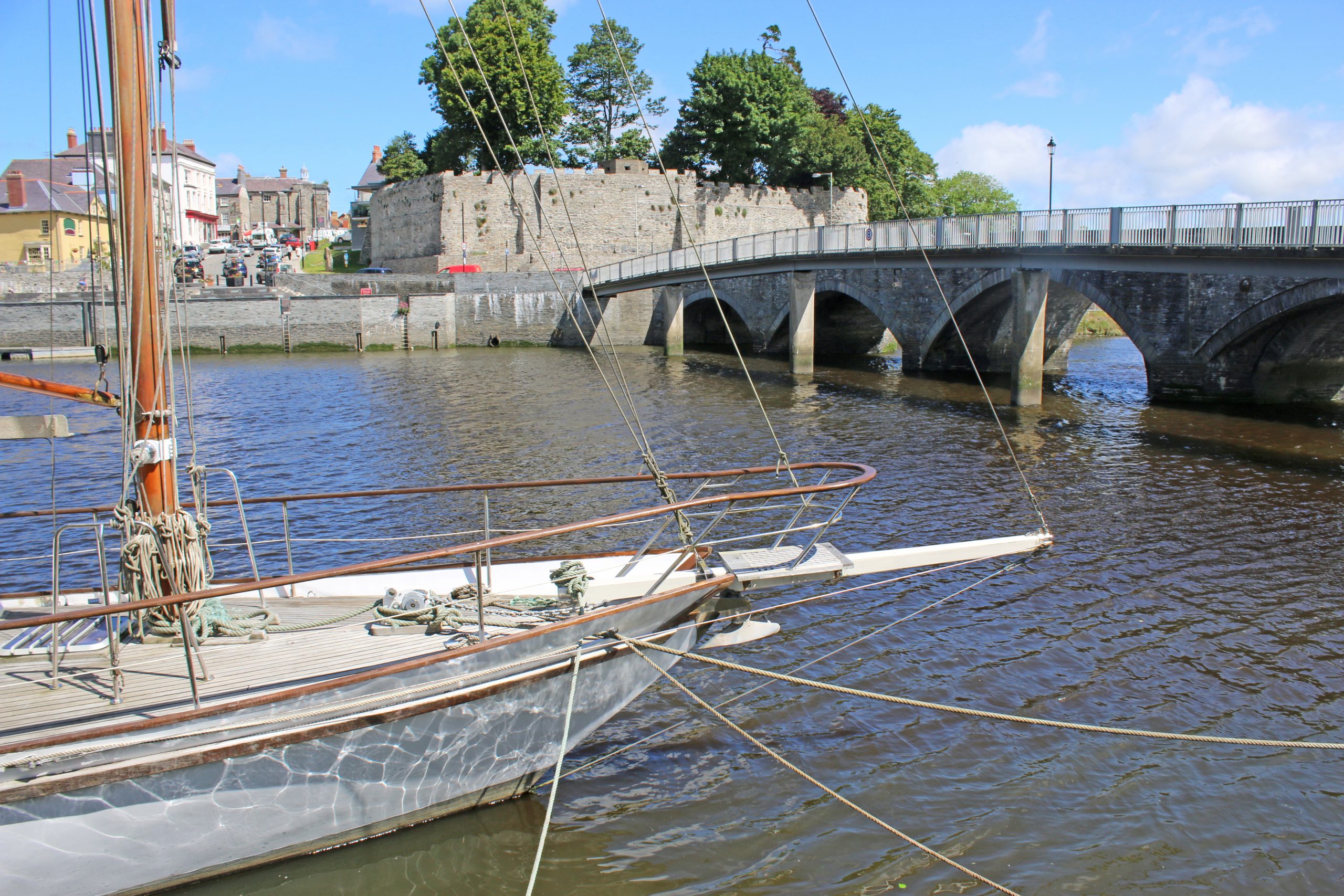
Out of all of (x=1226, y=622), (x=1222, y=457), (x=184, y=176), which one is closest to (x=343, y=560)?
(x=1226, y=622)

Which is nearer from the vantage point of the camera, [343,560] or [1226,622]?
[1226,622]

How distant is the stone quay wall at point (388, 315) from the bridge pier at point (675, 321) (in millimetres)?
3399

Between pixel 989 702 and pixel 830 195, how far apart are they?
59672 mm

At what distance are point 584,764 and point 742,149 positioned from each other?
60.3 metres

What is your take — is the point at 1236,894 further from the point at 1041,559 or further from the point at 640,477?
the point at 1041,559

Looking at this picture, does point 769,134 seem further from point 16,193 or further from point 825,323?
point 16,193

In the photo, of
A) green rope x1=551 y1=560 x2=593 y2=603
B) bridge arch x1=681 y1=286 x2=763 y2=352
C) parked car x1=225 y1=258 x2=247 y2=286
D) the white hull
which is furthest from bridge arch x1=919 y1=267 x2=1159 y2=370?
parked car x1=225 y1=258 x2=247 y2=286

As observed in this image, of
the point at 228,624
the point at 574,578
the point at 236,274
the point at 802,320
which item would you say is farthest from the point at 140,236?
the point at 236,274

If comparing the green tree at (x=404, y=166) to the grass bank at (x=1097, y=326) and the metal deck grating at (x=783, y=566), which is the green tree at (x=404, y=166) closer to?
the grass bank at (x=1097, y=326)

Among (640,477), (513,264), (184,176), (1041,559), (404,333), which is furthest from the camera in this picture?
(184,176)

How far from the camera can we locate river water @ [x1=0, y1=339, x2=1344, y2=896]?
673cm

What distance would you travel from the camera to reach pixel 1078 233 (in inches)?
956

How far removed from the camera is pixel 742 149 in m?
64.1

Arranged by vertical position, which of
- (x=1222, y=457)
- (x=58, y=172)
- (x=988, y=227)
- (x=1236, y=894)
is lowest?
(x=1236, y=894)
